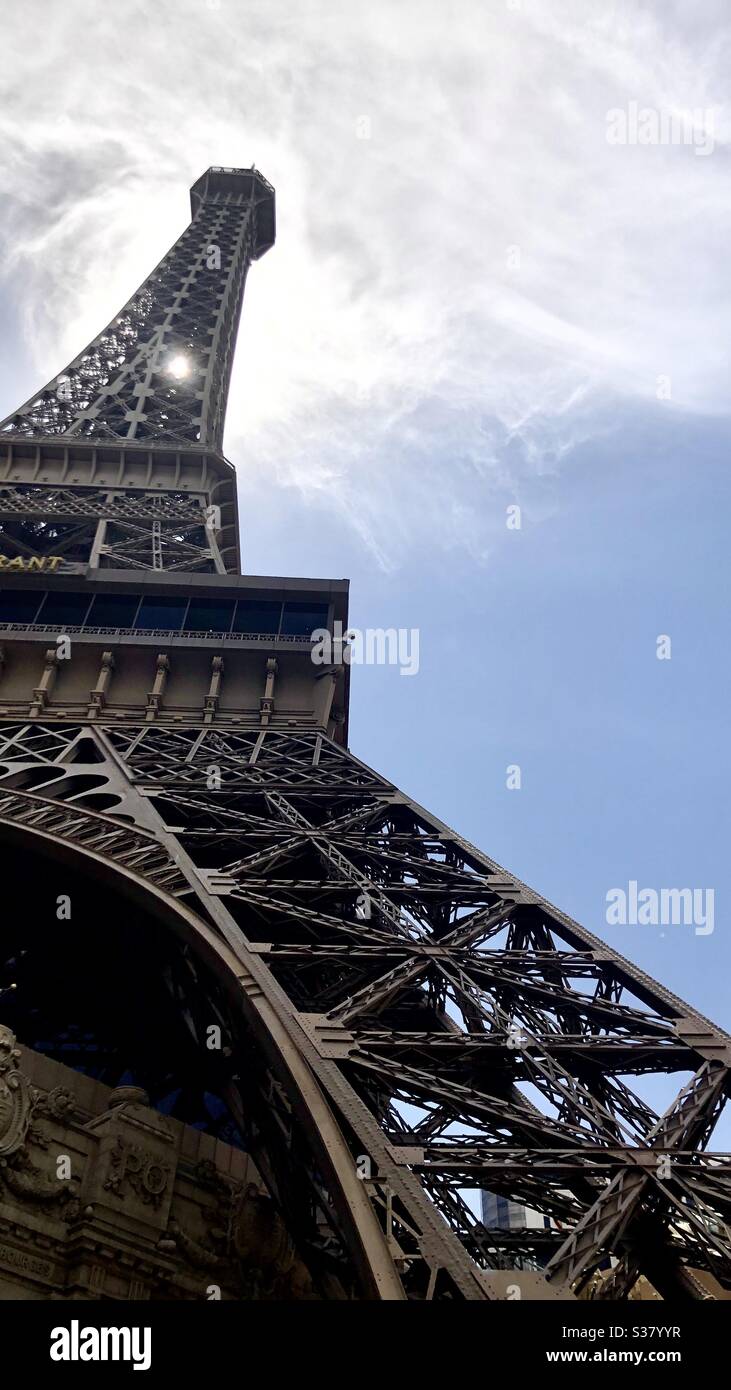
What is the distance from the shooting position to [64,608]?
111 feet

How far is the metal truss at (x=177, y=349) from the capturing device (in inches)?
2314

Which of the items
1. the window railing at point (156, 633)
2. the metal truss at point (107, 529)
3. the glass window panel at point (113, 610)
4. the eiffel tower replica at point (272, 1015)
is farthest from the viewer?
the metal truss at point (107, 529)

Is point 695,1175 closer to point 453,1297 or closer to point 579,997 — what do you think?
point 453,1297

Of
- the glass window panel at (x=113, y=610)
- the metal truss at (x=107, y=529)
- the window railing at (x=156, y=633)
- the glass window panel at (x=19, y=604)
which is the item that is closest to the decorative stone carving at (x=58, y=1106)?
the window railing at (x=156, y=633)

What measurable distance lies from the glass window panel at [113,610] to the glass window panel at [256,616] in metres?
3.33

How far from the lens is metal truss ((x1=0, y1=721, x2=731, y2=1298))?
35.3ft

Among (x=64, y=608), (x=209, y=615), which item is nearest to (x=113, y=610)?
(x=64, y=608)

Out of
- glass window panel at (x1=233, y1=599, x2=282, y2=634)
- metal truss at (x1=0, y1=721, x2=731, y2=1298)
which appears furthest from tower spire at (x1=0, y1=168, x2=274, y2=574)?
metal truss at (x1=0, y1=721, x2=731, y2=1298)

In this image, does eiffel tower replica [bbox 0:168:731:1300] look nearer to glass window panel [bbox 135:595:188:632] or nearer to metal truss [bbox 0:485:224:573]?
glass window panel [bbox 135:595:188:632]

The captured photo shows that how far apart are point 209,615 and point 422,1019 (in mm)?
18680

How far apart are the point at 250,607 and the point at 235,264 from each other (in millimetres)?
57942

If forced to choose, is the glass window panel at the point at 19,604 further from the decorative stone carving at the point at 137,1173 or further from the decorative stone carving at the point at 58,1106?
the decorative stone carving at the point at 137,1173

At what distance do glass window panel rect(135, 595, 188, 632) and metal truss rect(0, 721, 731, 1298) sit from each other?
270 inches
